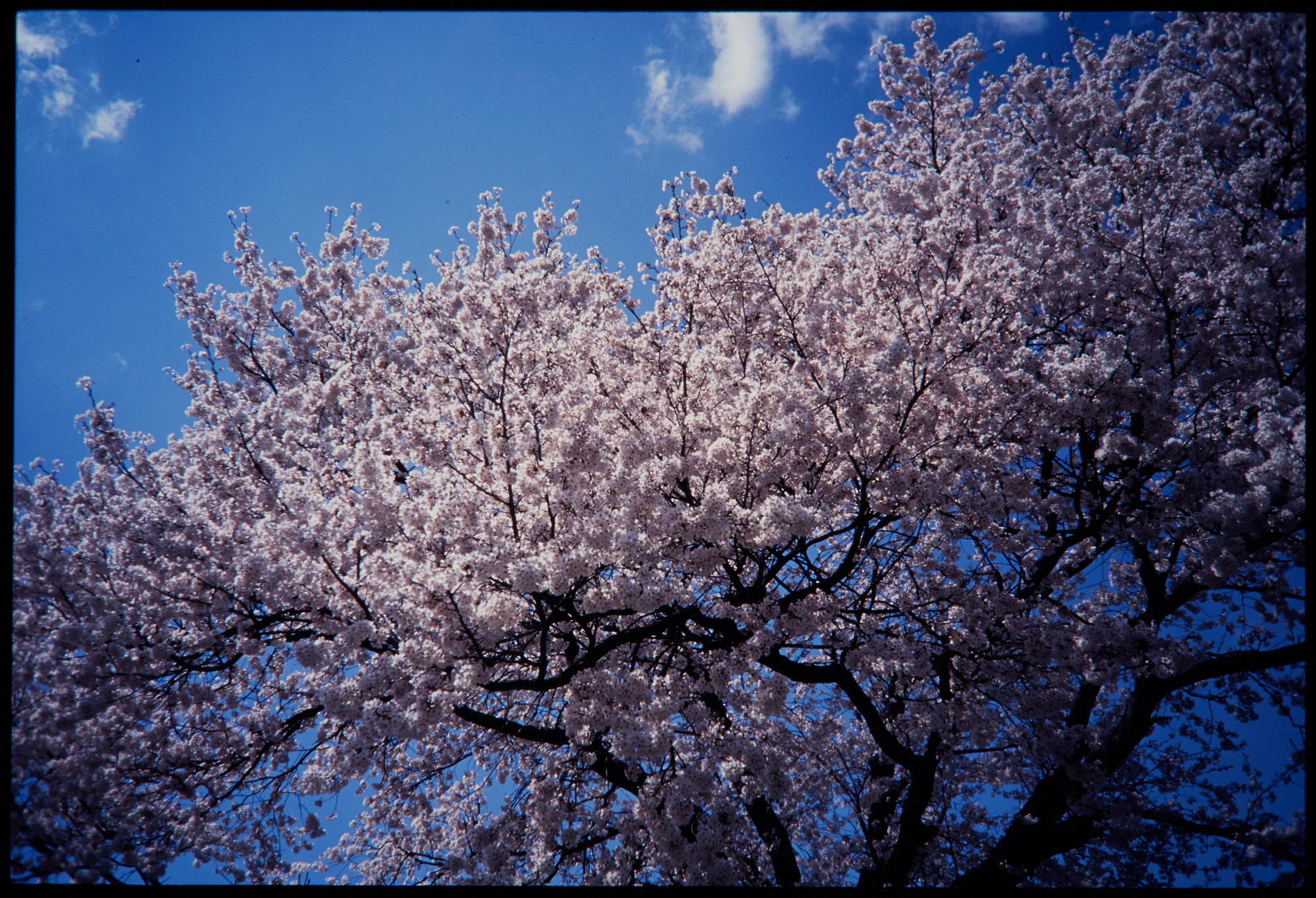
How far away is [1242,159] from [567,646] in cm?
878

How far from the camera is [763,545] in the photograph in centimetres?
547

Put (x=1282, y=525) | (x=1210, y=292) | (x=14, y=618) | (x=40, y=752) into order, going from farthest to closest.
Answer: (x=14, y=618) < (x=1210, y=292) < (x=40, y=752) < (x=1282, y=525)

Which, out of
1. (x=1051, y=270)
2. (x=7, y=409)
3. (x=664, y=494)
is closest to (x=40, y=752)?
(x=7, y=409)

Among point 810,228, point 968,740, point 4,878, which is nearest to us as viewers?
point 4,878

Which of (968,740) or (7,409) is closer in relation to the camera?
(7,409)

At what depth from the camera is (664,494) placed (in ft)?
19.7

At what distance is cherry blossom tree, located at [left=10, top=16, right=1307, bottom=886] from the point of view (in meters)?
5.42

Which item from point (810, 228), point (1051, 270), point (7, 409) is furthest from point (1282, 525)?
Answer: point (7, 409)

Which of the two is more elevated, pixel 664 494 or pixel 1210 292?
pixel 1210 292

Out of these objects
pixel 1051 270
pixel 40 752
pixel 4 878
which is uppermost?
pixel 1051 270

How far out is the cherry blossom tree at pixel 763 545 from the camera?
5418mm

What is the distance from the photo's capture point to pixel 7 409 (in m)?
4.40

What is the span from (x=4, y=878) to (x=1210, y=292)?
11.8 meters

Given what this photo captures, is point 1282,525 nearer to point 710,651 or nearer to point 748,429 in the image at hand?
point 748,429
